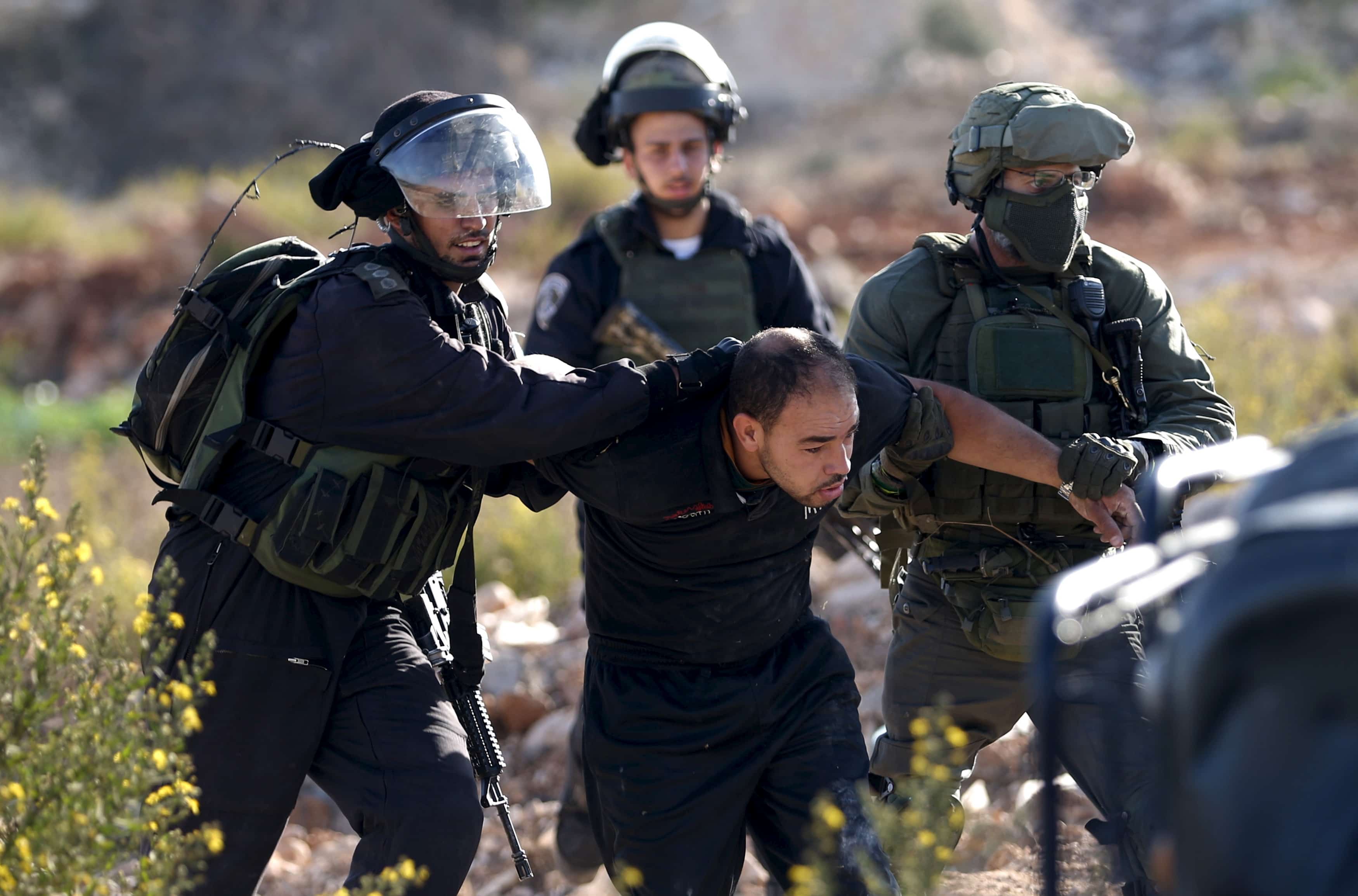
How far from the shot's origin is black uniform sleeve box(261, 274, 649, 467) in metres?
3.26

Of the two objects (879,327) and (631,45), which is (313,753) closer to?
(879,327)

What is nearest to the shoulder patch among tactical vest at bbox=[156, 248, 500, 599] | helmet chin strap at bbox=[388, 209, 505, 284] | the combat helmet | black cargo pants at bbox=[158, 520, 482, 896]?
tactical vest at bbox=[156, 248, 500, 599]

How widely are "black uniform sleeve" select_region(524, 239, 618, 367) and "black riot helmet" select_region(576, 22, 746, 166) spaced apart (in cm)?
50

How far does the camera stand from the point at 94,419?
1357 centimetres

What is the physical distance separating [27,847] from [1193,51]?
3768 centimetres

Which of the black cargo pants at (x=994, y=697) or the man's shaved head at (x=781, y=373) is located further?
the black cargo pants at (x=994, y=697)

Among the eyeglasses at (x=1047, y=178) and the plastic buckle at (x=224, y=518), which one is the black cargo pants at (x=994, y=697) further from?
the plastic buckle at (x=224, y=518)

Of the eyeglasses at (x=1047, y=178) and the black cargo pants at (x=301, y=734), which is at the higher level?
the eyeglasses at (x=1047, y=178)

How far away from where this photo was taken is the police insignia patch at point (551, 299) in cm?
510

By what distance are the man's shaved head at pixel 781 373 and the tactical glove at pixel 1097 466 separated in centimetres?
59

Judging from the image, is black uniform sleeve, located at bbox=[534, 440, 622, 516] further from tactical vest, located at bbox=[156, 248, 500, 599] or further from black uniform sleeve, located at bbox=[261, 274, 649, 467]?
tactical vest, located at bbox=[156, 248, 500, 599]

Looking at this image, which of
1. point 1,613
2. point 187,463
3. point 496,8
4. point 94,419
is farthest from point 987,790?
point 496,8

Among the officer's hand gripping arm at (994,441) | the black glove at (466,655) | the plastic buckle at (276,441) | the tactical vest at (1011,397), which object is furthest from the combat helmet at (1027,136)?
the plastic buckle at (276,441)

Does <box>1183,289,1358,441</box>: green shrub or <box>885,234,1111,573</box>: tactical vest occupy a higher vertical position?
<box>1183,289,1358,441</box>: green shrub
